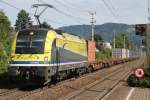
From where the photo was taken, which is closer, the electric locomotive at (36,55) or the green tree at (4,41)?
the electric locomotive at (36,55)

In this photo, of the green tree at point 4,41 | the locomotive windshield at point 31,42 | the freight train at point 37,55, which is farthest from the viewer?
the green tree at point 4,41

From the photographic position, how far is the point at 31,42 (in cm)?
2250

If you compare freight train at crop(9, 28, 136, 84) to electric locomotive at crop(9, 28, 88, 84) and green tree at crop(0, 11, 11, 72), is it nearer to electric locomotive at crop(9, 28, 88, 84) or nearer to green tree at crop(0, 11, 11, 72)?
electric locomotive at crop(9, 28, 88, 84)

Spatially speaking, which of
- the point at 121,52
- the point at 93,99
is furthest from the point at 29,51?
the point at 121,52

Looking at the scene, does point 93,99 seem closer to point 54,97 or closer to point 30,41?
point 54,97

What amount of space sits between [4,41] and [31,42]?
1237cm

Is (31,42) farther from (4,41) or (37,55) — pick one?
(4,41)

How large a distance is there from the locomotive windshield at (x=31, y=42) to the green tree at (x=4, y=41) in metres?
7.58

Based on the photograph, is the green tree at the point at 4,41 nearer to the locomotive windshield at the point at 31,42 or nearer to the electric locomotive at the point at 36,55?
the electric locomotive at the point at 36,55

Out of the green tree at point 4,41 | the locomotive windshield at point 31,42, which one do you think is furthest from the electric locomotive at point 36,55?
the green tree at point 4,41

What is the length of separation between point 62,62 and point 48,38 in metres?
3.23

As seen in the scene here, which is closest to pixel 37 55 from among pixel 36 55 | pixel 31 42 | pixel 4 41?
pixel 36 55

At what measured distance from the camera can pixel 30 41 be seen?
22547 mm

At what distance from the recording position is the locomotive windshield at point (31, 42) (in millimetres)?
22141
